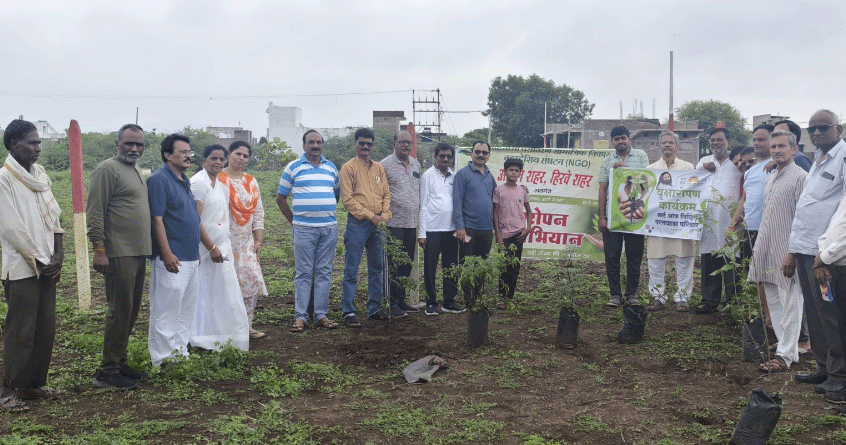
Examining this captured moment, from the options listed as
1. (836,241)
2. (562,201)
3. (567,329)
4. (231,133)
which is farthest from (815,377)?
(231,133)

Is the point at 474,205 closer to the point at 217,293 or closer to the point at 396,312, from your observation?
the point at 396,312

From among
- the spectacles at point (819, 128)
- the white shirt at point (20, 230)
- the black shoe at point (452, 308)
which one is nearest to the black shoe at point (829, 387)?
the spectacles at point (819, 128)

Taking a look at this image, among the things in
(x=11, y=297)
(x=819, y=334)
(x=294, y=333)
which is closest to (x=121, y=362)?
(x=11, y=297)

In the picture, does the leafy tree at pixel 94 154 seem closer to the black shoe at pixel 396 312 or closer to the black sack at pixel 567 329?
the black shoe at pixel 396 312

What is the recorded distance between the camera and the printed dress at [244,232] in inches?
257

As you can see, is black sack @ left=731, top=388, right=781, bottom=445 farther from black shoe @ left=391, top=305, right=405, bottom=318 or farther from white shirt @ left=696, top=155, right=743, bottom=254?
black shoe @ left=391, top=305, right=405, bottom=318

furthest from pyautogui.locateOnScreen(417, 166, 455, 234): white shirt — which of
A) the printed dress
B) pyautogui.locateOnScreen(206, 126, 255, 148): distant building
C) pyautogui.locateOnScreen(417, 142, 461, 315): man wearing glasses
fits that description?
pyautogui.locateOnScreen(206, 126, 255, 148): distant building

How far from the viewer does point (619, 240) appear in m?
8.20

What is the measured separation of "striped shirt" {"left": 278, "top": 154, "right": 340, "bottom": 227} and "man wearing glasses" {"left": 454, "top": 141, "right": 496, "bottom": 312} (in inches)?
60.0

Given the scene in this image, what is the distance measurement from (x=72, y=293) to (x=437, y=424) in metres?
6.52

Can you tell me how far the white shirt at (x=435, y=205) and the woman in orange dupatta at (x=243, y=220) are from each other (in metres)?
1.97

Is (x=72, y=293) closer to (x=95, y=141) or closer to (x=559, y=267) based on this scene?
(x=559, y=267)

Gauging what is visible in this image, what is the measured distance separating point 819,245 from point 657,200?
3.68 metres

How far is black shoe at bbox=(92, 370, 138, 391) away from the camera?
5.04 m
